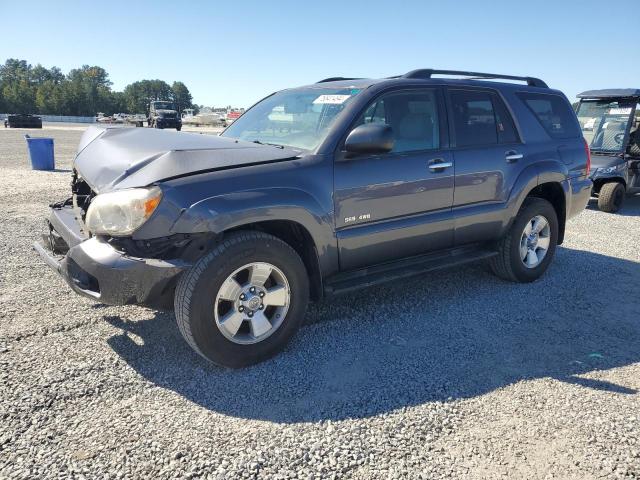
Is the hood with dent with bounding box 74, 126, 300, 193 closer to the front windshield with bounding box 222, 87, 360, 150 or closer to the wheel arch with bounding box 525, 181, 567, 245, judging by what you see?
the front windshield with bounding box 222, 87, 360, 150

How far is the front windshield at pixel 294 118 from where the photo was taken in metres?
3.63

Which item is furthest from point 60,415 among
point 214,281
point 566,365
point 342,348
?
point 566,365

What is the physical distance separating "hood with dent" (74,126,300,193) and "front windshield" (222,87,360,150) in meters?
0.21

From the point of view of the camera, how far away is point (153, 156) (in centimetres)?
306

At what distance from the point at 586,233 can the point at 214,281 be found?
6.27m

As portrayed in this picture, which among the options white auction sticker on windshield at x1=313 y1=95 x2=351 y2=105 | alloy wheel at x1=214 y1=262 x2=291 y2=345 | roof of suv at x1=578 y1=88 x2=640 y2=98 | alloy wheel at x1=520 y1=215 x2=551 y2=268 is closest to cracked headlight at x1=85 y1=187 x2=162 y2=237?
alloy wheel at x1=214 y1=262 x2=291 y2=345

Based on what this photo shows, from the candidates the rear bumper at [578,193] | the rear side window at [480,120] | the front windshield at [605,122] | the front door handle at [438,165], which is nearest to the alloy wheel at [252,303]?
the front door handle at [438,165]

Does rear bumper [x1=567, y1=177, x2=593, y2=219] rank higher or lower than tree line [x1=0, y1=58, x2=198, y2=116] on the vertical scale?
lower

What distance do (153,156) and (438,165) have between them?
215 cm

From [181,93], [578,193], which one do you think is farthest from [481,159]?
[181,93]

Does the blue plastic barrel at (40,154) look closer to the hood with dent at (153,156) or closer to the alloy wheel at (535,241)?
the hood with dent at (153,156)

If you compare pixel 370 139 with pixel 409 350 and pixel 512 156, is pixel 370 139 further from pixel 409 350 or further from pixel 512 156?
pixel 512 156

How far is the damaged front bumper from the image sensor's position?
9.06 ft

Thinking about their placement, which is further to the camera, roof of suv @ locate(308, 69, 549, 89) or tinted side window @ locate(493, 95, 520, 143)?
tinted side window @ locate(493, 95, 520, 143)
